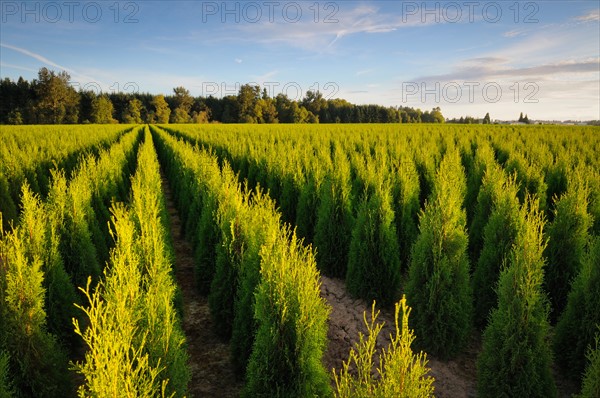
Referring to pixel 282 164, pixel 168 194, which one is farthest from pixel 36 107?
pixel 282 164

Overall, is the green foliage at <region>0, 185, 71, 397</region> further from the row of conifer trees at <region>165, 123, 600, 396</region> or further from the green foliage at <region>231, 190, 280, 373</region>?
the row of conifer trees at <region>165, 123, 600, 396</region>

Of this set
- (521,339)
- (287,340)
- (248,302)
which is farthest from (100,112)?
(521,339)

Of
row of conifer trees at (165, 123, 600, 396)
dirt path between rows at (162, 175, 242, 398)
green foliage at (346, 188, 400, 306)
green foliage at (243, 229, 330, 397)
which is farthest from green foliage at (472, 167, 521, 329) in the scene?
dirt path between rows at (162, 175, 242, 398)

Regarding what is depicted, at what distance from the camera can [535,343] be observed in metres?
4.18

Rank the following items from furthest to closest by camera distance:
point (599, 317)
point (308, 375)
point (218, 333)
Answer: point (218, 333)
point (599, 317)
point (308, 375)

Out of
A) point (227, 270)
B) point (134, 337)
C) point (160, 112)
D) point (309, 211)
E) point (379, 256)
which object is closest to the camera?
point (134, 337)

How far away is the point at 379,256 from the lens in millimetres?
6961

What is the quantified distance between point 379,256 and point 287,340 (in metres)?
3.62

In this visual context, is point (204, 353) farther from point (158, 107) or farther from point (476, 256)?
point (158, 107)

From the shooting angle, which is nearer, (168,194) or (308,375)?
(308,375)

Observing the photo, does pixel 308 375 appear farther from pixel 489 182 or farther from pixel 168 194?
pixel 168 194

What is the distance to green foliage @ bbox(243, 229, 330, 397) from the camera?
371 cm

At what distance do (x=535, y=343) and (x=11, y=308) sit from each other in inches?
240

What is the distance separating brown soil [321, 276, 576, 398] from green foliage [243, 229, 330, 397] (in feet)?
3.91
